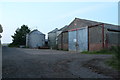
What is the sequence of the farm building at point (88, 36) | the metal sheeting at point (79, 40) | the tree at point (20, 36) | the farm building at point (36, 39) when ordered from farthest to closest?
the tree at point (20, 36), the farm building at point (36, 39), the metal sheeting at point (79, 40), the farm building at point (88, 36)

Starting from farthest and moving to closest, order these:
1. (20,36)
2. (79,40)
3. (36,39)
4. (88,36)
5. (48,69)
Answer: (20,36)
(36,39)
(79,40)
(88,36)
(48,69)

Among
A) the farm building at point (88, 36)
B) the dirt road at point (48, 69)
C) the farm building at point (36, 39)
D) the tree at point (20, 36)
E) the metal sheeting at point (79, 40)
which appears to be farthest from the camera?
the tree at point (20, 36)

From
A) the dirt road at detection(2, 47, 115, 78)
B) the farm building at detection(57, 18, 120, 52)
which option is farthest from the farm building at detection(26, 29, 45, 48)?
the dirt road at detection(2, 47, 115, 78)

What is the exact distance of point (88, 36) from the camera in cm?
2412

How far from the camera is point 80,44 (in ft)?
85.0

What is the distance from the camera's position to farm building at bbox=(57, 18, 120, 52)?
21312mm

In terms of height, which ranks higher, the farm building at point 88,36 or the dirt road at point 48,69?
the farm building at point 88,36

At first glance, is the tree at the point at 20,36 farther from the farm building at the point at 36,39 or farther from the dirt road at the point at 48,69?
the dirt road at the point at 48,69

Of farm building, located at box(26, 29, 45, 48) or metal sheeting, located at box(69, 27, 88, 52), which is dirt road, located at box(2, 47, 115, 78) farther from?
farm building, located at box(26, 29, 45, 48)

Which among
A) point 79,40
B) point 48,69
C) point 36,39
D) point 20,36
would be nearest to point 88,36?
point 79,40

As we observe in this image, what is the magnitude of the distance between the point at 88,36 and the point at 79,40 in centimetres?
252

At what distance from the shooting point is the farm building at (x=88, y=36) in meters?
21.3

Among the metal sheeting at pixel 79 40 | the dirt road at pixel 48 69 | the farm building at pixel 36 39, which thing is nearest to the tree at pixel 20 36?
the farm building at pixel 36 39

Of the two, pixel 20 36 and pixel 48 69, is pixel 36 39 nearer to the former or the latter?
pixel 20 36
